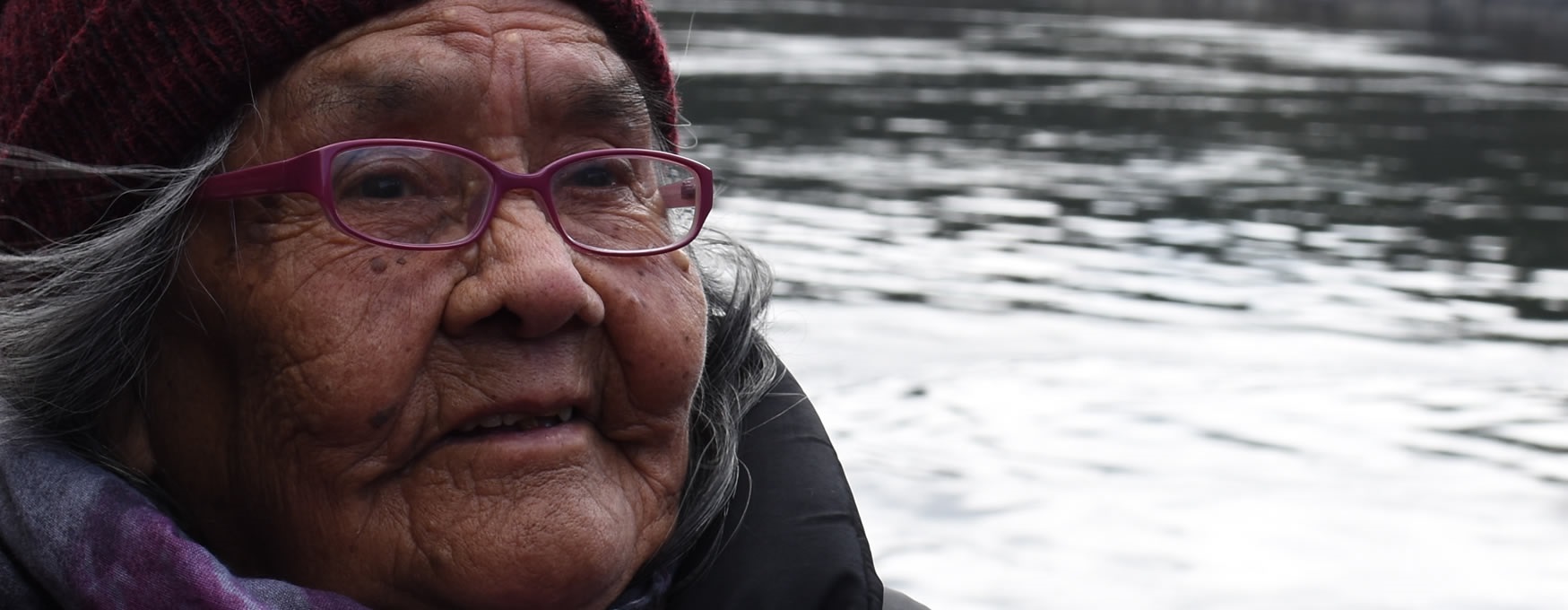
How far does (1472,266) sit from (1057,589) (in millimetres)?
5419

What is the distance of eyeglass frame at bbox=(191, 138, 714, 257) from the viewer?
1812mm

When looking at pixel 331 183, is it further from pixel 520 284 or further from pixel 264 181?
pixel 520 284

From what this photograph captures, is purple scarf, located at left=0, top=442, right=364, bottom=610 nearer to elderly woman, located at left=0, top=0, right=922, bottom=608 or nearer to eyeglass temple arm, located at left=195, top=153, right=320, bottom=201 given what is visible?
elderly woman, located at left=0, top=0, right=922, bottom=608

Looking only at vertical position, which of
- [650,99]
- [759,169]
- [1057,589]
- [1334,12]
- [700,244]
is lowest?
[1334,12]

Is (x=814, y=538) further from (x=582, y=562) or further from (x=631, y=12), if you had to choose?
(x=631, y=12)

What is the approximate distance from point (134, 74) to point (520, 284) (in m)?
0.47

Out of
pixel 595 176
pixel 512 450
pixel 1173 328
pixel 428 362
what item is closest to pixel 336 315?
pixel 428 362

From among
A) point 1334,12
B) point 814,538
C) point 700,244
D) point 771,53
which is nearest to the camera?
point 814,538

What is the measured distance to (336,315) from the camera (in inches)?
70.9

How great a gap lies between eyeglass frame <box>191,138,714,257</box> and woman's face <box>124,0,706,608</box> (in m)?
0.02

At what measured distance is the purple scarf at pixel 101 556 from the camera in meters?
1.69

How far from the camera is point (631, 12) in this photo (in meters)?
2.05

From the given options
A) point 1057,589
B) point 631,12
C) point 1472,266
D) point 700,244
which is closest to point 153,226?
point 631,12

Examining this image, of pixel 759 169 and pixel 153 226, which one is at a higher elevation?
pixel 153 226
